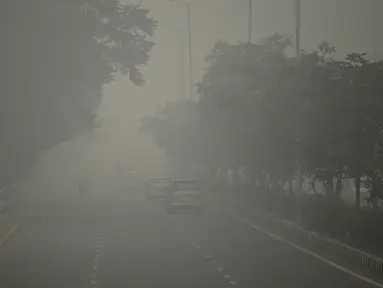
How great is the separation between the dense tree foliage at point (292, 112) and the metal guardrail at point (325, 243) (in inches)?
74.5

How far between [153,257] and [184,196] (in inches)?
865

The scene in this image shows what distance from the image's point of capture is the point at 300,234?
111ft

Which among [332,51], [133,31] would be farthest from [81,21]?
[332,51]

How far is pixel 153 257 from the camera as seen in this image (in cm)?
2845

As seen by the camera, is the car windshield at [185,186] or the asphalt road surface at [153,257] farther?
the car windshield at [185,186]

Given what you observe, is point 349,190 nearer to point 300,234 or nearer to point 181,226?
point 181,226

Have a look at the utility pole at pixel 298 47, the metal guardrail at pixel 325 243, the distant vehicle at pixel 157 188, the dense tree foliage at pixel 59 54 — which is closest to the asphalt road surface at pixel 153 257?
the metal guardrail at pixel 325 243

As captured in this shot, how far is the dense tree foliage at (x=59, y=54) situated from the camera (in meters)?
43.0

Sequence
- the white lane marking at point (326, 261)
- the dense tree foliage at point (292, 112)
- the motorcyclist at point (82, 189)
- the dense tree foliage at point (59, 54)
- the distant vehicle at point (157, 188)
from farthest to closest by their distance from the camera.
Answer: the motorcyclist at point (82, 189) → the distant vehicle at point (157, 188) → the dense tree foliage at point (59, 54) → the dense tree foliage at point (292, 112) → the white lane marking at point (326, 261)

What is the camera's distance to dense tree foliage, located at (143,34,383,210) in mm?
32344

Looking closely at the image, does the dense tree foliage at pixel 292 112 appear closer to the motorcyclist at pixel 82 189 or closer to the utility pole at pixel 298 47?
the utility pole at pixel 298 47

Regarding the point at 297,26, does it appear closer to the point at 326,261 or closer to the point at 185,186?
the point at 326,261

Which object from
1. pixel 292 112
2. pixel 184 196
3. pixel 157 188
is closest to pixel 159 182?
pixel 157 188

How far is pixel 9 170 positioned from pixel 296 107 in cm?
2738
